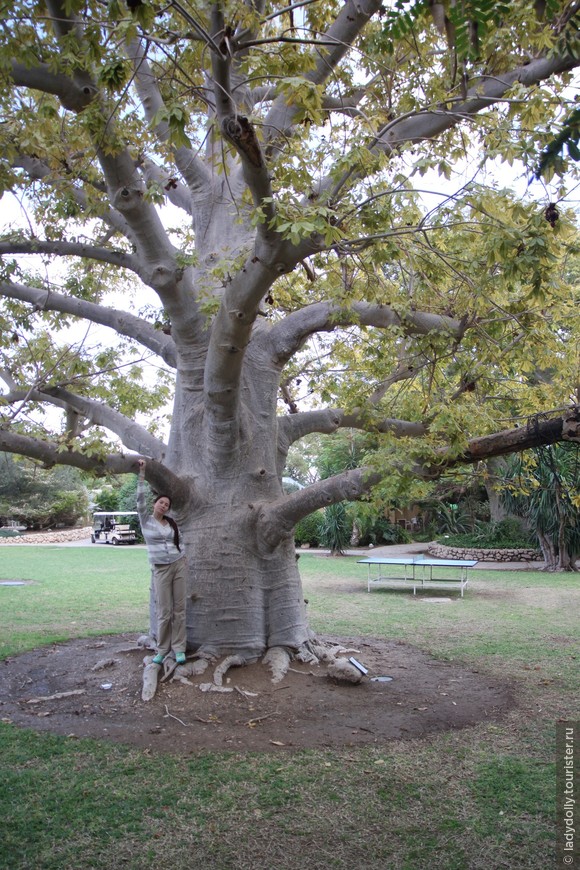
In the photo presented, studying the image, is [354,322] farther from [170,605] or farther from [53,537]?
[53,537]

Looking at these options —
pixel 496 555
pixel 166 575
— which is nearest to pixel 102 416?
pixel 166 575

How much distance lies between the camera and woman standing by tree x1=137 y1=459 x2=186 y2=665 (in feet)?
22.7

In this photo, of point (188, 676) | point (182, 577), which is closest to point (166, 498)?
point (182, 577)

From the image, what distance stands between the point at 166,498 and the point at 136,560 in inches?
656

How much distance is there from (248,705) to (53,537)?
30.4m

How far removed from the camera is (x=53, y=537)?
34344mm

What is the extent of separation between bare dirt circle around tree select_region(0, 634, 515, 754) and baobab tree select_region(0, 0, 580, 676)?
0.76 m

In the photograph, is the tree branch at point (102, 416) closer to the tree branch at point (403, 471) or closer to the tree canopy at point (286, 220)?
the tree canopy at point (286, 220)

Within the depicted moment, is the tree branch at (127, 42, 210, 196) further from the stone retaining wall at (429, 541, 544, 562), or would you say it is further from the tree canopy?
the stone retaining wall at (429, 541, 544, 562)

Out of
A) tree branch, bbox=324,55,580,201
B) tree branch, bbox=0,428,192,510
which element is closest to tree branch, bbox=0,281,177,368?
tree branch, bbox=0,428,192,510

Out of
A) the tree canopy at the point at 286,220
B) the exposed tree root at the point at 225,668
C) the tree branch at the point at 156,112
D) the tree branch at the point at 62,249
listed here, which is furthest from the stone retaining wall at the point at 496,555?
the tree branch at the point at 62,249

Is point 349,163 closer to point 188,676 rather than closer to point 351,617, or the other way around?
point 188,676

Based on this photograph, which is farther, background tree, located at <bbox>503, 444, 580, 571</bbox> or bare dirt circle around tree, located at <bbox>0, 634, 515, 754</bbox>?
background tree, located at <bbox>503, 444, 580, 571</bbox>

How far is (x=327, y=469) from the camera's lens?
27.0 meters
